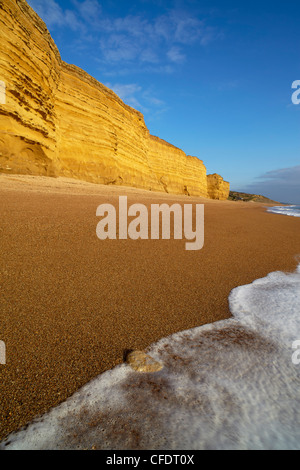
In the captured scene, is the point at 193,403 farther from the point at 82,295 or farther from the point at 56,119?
the point at 56,119

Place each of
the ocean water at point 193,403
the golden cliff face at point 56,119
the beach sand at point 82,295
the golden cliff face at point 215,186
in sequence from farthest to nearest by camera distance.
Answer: the golden cliff face at point 215,186 < the golden cliff face at point 56,119 < the beach sand at point 82,295 < the ocean water at point 193,403

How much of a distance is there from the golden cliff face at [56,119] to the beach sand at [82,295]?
25.7ft

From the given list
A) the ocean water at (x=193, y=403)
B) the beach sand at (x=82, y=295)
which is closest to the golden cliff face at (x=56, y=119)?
the beach sand at (x=82, y=295)

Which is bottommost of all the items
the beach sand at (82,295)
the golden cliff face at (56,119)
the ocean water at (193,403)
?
the ocean water at (193,403)

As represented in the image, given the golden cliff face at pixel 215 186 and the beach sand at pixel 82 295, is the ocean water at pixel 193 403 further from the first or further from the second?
the golden cliff face at pixel 215 186

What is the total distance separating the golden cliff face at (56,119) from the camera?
890 cm

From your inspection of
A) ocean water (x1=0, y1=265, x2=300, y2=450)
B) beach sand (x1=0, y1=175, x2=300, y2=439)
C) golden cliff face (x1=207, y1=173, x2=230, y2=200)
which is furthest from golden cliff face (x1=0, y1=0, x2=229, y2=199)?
golden cliff face (x1=207, y1=173, x2=230, y2=200)

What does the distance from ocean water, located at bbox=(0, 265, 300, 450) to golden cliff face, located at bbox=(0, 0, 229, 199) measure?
10.4 m

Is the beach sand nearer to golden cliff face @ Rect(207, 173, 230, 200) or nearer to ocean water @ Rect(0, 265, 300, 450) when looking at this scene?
ocean water @ Rect(0, 265, 300, 450)

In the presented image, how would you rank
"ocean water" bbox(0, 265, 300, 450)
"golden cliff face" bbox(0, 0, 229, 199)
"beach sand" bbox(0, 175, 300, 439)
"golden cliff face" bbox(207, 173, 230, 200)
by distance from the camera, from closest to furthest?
1. "ocean water" bbox(0, 265, 300, 450)
2. "beach sand" bbox(0, 175, 300, 439)
3. "golden cliff face" bbox(0, 0, 229, 199)
4. "golden cliff face" bbox(207, 173, 230, 200)

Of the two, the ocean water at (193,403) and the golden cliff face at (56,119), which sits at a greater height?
the golden cliff face at (56,119)

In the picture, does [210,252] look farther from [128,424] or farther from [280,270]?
[128,424]

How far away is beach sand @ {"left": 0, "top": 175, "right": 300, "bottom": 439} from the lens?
114cm
